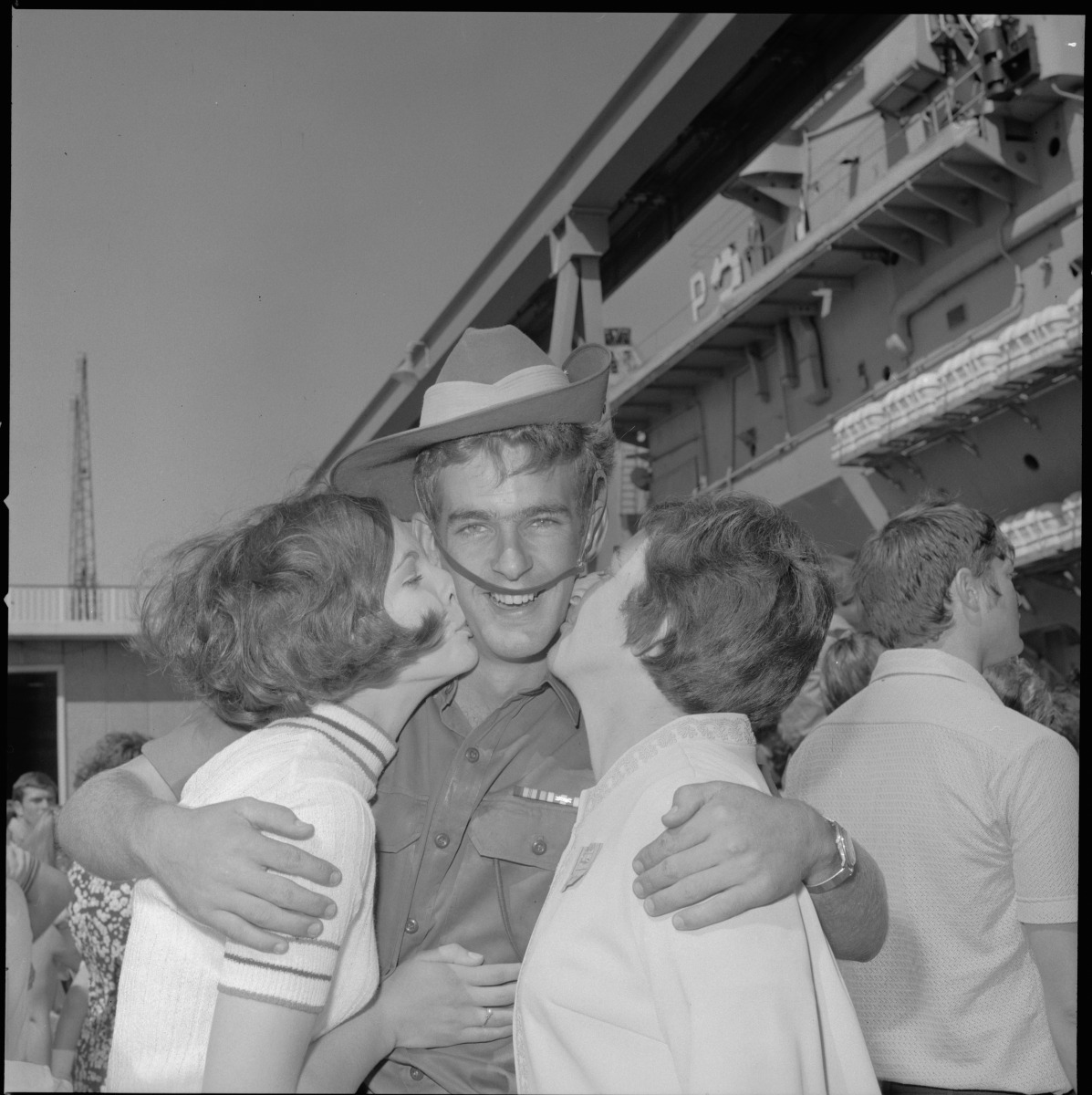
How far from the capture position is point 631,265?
18812 mm

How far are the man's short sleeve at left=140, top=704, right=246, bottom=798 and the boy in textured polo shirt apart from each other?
1674mm

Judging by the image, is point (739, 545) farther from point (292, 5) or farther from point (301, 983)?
point (292, 5)

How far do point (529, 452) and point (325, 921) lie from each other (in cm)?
125

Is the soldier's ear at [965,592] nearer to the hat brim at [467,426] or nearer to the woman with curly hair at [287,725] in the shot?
the hat brim at [467,426]

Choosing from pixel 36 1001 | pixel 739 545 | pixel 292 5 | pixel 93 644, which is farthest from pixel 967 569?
pixel 93 644

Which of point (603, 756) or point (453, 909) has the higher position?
point (603, 756)

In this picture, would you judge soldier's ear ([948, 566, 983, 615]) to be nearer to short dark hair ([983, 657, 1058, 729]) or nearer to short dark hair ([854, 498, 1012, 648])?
short dark hair ([854, 498, 1012, 648])

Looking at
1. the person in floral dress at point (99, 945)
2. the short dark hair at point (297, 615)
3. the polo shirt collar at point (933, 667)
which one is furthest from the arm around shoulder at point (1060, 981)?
the person in floral dress at point (99, 945)

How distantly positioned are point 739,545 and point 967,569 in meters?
1.64

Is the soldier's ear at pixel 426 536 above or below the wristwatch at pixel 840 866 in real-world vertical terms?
above

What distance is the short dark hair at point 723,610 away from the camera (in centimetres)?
202

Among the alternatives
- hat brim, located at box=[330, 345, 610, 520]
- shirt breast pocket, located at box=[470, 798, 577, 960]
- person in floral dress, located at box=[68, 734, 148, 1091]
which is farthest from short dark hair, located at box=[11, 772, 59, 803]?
shirt breast pocket, located at box=[470, 798, 577, 960]

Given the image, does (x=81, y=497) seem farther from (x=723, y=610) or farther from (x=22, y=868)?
(x=723, y=610)

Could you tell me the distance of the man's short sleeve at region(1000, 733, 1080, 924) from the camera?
2938 mm
